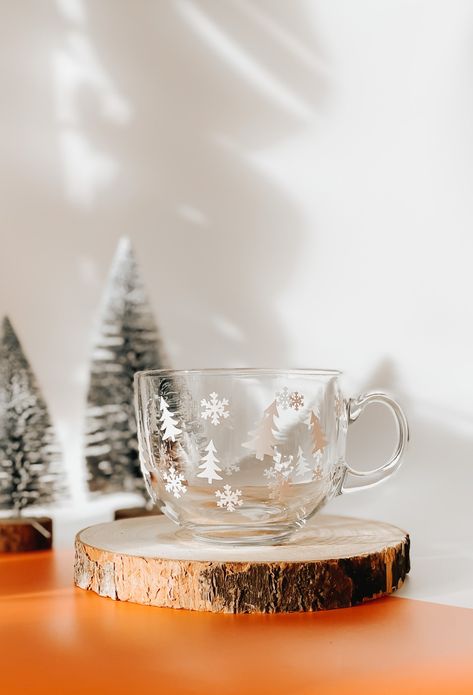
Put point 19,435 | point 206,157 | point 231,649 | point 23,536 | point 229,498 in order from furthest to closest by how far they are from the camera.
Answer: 1. point 206,157
2. point 19,435
3. point 23,536
4. point 229,498
5. point 231,649

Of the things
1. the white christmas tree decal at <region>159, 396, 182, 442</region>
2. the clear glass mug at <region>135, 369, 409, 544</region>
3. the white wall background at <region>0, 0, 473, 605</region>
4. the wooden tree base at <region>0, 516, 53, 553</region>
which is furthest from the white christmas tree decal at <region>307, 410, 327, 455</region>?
the wooden tree base at <region>0, 516, 53, 553</region>

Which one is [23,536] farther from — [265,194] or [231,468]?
[265,194]

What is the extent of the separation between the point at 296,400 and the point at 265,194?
571 millimetres

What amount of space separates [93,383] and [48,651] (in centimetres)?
67

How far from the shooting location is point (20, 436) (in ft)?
4.15

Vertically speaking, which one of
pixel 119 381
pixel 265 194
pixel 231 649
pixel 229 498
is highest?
pixel 265 194

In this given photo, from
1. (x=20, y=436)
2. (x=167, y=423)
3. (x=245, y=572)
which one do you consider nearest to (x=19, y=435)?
(x=20, y=436)

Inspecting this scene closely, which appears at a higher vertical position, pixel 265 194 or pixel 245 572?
pixel 265 194

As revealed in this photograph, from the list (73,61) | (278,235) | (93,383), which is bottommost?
(93,383)

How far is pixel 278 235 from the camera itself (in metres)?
1.34

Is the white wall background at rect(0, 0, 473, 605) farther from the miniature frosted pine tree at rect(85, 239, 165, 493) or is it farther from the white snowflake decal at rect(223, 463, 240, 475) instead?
the white snowflake decal at rect(223, 463, 240, 475)

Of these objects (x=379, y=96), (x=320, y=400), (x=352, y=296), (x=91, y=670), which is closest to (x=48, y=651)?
(x=91, y=670)

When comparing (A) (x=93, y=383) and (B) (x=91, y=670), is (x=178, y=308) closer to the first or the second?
(A) (x=93, y=383)

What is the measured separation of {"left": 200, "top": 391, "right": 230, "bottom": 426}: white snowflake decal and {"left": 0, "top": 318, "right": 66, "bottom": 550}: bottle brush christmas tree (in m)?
0.50
